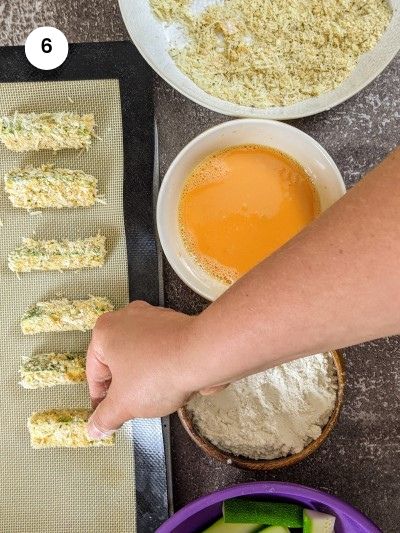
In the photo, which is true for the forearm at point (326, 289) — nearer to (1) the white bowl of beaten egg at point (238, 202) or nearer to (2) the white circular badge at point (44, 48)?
(1) the white bowl of beaten egg at point (238, 202)

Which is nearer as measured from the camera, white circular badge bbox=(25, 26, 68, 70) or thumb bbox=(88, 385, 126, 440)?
thumb bbox=(88, 385, 126, 440)

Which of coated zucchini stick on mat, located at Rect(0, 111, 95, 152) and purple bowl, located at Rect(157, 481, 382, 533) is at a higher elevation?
coated zucchini stick on mat, located at Rect(0, 111, 95, 152)

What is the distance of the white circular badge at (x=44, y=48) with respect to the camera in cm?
112

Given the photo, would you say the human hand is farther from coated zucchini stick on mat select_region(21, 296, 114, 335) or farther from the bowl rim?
the bowl rim

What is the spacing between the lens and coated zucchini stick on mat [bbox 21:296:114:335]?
3.64 ft

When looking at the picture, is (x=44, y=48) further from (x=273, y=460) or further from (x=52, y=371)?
(x=273, y=460)

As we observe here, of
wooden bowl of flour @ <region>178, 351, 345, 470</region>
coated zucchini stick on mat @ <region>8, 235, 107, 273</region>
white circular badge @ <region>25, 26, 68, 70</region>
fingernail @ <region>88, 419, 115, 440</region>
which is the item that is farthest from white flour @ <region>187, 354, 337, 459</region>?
white circular badge @ <region>25, 26, 68, 70</region>

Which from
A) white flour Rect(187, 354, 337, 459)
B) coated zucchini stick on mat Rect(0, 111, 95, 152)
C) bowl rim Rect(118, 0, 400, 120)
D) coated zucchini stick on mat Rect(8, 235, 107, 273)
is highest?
bowl rim Rect(118, 0, 400, 120)

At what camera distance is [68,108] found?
3.71ft

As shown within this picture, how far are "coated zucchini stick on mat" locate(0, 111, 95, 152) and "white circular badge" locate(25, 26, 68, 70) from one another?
3.8 inches

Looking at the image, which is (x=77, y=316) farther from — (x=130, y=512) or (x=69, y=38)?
(x=69, y=38)

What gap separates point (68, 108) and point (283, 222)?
0.42 metres

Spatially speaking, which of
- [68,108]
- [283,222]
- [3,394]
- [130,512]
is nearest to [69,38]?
[68,108]

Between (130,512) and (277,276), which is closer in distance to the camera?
(277,276)
